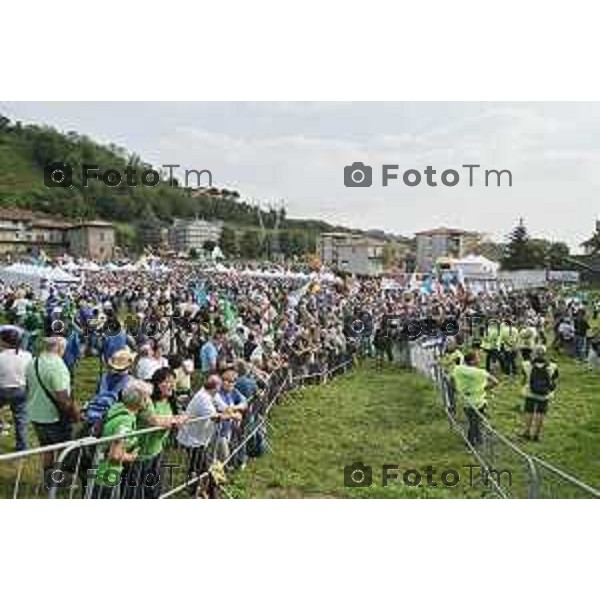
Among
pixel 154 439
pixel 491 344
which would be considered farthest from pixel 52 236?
pixel 491 344

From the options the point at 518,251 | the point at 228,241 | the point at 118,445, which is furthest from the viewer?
the point at 518,251

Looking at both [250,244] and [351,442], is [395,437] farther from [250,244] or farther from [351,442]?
[250,244]

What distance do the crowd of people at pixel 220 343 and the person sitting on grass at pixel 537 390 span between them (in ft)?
0.04

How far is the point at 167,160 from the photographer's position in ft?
29.6

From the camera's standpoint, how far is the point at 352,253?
382 inches

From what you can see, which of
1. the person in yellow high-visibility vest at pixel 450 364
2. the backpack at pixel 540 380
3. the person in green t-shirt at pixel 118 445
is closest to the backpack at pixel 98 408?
the person in green t-shirt at pixel 118 445

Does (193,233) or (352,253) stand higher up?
(193,233)

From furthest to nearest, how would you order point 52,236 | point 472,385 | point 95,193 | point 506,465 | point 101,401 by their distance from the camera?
point 472,385
point 52,236
point 95,193
point 506,465
point 101,401

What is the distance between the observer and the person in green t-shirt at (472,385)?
382 inches

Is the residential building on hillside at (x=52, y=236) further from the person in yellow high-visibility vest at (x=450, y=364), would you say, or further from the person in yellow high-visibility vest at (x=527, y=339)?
the person in yellow high-visibility vest at (x=527, y=339)

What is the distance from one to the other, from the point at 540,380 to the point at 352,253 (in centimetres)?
202

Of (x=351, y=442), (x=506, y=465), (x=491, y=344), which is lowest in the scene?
(x=506, y=465)
